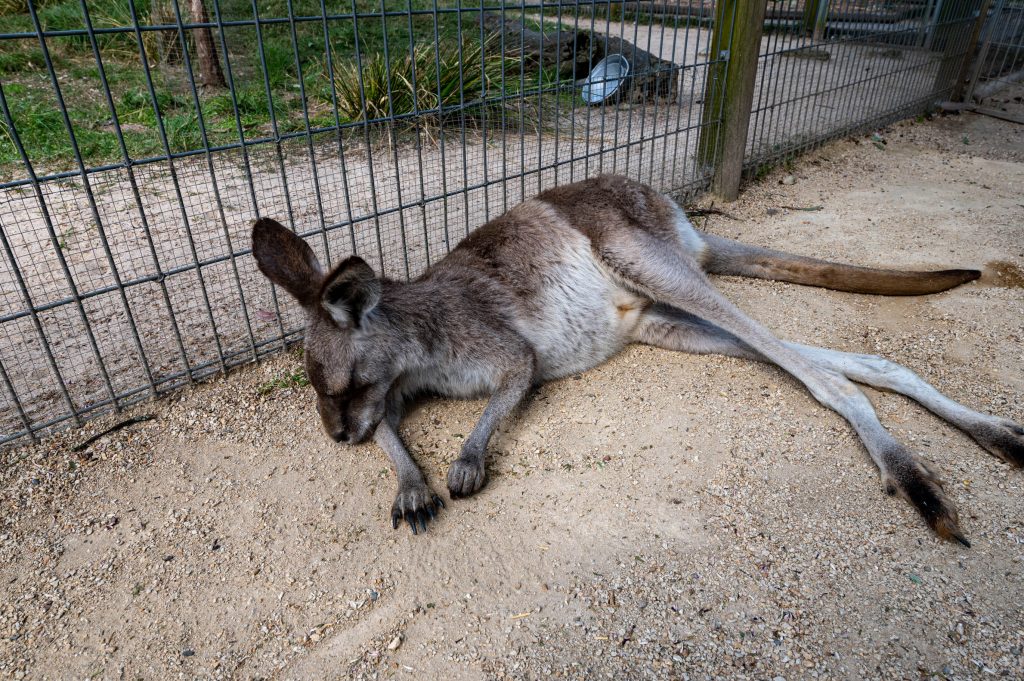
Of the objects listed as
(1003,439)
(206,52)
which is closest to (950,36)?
(1003,439)

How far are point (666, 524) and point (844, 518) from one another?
0.59 m

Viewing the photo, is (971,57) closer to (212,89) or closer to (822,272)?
(822,272)

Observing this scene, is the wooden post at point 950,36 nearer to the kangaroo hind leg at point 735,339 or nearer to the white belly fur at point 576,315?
the kangaroo hind leg at point 735,339

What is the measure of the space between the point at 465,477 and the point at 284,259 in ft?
3.32

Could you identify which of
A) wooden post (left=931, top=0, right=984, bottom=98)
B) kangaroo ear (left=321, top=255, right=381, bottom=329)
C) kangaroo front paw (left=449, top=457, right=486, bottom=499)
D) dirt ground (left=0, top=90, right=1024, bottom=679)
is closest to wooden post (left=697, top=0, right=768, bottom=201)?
dirt ground (left=0, top=90, right=1024, bottom=679)

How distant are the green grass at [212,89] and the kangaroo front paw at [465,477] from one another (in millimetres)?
2276

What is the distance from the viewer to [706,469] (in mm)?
2576

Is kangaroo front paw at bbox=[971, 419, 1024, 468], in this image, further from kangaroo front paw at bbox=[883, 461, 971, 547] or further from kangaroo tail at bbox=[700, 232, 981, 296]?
kangaroo tail at bbox=[700, 232, 981, 296]

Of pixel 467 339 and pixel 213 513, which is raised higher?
pixel 467 339

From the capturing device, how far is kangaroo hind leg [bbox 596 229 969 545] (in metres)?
2.37

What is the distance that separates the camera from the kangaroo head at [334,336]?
8.18ft

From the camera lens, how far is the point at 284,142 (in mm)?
5438

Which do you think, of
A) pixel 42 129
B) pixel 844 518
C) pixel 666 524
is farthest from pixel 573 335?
pixel 42 129

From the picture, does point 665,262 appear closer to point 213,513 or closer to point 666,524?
point 666,524
